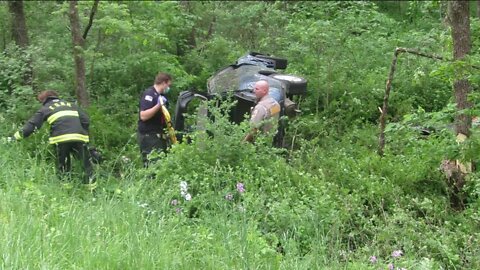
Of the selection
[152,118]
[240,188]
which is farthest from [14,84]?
[240,188]

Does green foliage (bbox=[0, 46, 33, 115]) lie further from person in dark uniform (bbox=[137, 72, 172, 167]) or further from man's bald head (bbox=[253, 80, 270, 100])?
man's bald head (bbox=[253, 80, 270, 100])

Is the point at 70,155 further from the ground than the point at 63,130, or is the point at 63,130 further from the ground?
the point at 63,130

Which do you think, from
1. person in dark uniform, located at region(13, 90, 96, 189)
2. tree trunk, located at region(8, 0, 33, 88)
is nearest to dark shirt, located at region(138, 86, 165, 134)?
person in dark uniform, located at region(13, 90, 96, 189)

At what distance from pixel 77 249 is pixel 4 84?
6.46 metres

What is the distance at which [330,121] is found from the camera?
1008 cm

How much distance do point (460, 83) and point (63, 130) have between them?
15.9ft

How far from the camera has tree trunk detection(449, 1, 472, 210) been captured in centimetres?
698

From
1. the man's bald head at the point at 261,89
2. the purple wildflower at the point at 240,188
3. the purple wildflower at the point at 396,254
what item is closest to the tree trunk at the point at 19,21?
the man's bald head at the point at 261,89

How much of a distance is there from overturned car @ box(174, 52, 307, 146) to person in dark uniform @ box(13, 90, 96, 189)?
1.27m

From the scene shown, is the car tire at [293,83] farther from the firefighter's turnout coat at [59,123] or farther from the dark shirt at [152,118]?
the firefighter's turnout coat at [59,123]

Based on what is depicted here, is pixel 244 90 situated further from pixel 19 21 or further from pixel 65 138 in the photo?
pixel 19 21

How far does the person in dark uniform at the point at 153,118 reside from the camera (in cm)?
792

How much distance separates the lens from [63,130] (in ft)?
24.7

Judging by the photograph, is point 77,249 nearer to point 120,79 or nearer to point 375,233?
point 375,233
